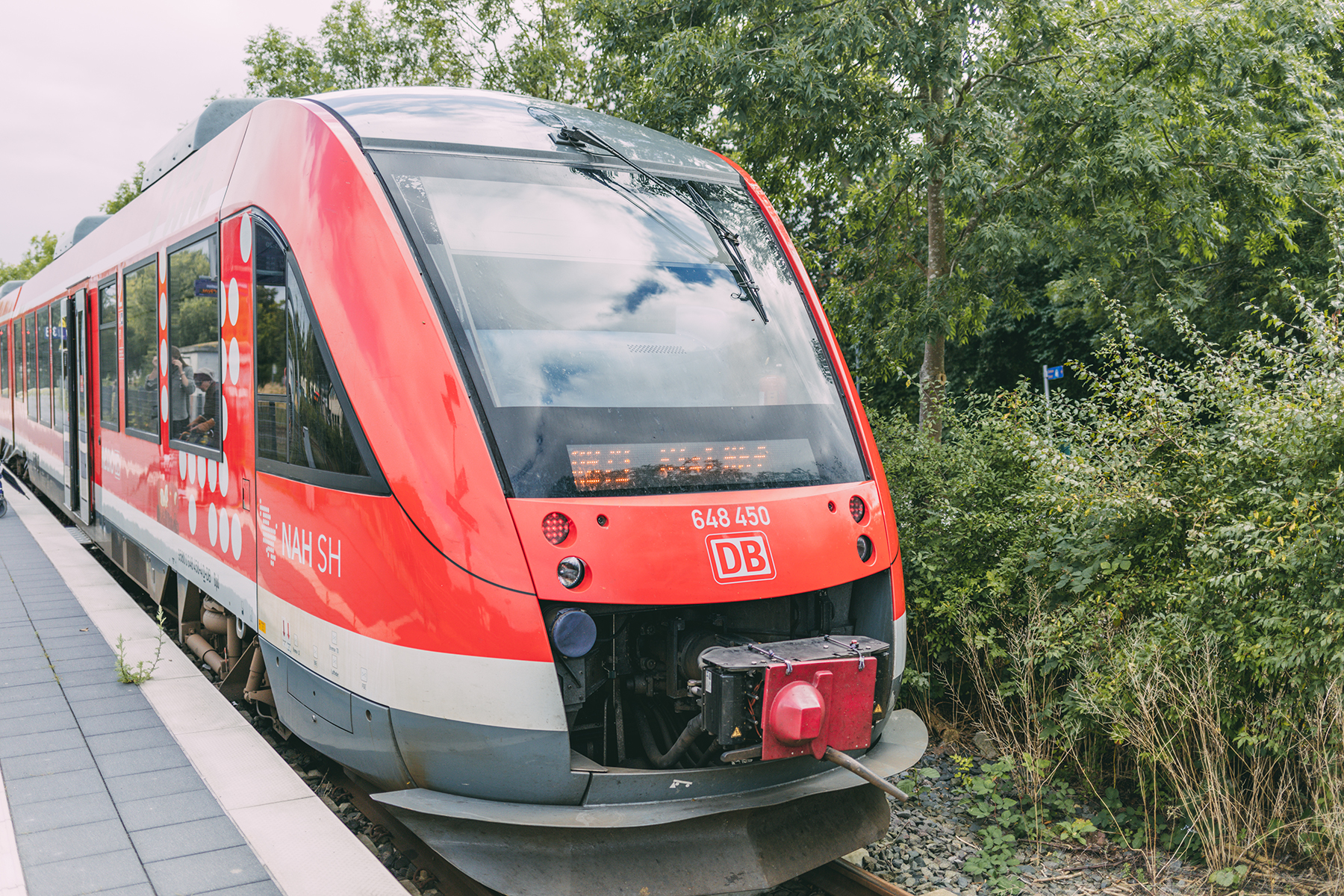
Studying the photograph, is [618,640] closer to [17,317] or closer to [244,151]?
[244,151]

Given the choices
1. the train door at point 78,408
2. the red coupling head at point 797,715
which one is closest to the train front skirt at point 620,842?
the red coupling head at point 797,715

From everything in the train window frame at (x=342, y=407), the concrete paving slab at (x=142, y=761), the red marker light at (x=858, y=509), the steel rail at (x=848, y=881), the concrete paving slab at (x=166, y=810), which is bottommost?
the steel rail at (x=848, y=881)

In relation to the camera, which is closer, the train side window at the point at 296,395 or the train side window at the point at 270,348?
the train side window at the point at 296,395

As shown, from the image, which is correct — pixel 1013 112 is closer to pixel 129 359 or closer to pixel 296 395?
pixel 296 395

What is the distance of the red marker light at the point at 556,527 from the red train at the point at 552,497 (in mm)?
19

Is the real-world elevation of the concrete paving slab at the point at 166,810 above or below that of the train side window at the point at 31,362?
below

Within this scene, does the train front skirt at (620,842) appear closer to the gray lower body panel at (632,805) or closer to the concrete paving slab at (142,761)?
the gray lower body panel at (632,805)

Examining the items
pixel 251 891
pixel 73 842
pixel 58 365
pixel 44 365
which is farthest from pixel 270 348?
pixel 44 365

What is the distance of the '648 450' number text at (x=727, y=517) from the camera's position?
11.2 ft

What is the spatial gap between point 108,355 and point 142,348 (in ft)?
4.53

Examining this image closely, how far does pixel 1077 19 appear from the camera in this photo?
25.3 feet

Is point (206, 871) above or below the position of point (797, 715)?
below

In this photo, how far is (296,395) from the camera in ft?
13.1

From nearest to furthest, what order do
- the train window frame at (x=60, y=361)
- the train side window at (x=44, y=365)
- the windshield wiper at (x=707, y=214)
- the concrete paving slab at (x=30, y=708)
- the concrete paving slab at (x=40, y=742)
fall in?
the windshield wiper at (x=707, y=214) < the concrete paving slab at (x=40, y=742) < the concrete paving slab at (x=30, y=708) < the train window frame at (x=60, y=361) < the train side window at (x=44, y=365)
